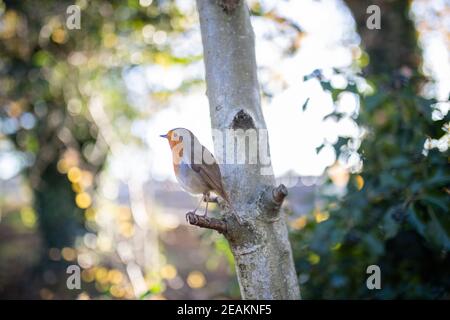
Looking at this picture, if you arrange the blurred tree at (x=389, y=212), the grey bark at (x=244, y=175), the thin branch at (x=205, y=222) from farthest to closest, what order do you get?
the blurred tree at (x=389, y=212) < the grey bark at (x=244, y=175) < the thin branch at (x=205, y=222)

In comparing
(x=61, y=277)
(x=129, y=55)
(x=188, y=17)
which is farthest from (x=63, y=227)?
(x=188, y=17)

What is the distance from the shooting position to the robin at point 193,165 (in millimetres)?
2004

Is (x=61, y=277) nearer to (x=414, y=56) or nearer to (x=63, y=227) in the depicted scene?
(x=63, y=227)

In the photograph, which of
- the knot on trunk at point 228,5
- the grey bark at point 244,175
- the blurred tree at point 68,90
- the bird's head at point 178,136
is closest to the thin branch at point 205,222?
the grey bark at point 244,175

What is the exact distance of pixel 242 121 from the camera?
2.02 m

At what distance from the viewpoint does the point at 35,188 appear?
21.4 ft

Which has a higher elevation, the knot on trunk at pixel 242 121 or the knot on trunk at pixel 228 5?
the knot on trunk at pixel 228 5

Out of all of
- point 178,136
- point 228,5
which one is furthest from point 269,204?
point 228,5

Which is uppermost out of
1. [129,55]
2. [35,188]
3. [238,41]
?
[129,55]

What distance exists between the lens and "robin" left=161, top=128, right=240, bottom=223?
78.9 inches

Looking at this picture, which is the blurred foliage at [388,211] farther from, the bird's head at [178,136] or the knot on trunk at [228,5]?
the bird's head at [178,136]

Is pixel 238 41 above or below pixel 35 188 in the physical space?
above

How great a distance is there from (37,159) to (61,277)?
4.85 ft

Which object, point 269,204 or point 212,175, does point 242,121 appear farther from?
point 269,204
